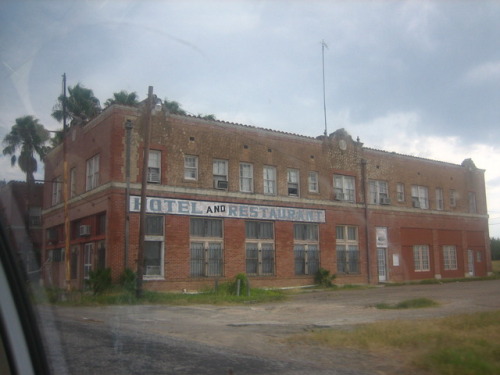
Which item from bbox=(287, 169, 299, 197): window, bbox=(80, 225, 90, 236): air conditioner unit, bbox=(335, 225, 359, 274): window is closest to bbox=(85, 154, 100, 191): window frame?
bbox=(80, 225, 90, 236): air conditioner unit

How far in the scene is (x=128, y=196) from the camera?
2302cm

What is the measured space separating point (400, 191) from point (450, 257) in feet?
20.6

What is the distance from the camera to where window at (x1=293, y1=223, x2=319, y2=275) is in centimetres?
2916

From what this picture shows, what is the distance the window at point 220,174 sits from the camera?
26703mm

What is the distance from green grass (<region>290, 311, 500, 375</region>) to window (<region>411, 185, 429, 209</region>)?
2392 cm

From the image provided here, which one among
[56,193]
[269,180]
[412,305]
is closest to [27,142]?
[56,193]

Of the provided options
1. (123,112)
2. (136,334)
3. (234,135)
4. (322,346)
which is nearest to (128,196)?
(123,112)

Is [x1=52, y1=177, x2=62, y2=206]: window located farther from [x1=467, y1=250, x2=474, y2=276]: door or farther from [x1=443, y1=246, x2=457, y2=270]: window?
[x1=467, y1=250, x2=474, y2=276]: door

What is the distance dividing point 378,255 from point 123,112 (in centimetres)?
1755

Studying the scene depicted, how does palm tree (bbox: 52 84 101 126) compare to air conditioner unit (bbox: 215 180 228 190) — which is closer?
palm tree (bbox: 52 84 101 126)

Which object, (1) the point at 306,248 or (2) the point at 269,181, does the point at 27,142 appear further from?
(1) the point at 306,248

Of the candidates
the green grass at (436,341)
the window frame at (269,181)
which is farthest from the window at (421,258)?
the green grass at (436,341)

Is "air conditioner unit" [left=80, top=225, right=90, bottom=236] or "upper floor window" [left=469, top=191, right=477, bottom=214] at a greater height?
"upper floor window" [left=469, top=191, right=477, bottom=214]

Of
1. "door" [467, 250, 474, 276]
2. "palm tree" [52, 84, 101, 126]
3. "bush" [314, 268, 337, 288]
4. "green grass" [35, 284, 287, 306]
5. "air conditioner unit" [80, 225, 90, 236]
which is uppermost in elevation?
"palm tree" [52, 84, 101, 126]
